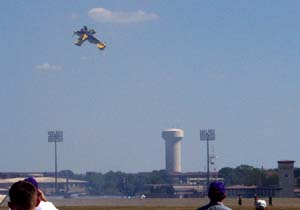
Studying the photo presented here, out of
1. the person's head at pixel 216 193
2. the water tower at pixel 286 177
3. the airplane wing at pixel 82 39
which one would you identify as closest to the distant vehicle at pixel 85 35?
the airplane wing at pixel 82 39

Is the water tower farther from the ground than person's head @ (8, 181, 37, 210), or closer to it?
farther from the ground

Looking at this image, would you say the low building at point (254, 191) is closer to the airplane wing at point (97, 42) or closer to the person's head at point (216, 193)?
the airplane wing at point (97, 42)

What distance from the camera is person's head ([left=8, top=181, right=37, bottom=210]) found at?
6.94m

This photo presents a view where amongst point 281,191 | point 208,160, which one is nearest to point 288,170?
point 281,191

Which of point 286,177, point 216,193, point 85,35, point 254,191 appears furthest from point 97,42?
point 216,193

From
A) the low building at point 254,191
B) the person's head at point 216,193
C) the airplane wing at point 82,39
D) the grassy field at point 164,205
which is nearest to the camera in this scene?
the person's head at point 216,193

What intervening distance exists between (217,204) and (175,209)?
2688 inches

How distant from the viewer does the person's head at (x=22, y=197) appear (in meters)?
6.94

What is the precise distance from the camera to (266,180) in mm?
195250

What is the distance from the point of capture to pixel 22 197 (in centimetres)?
693

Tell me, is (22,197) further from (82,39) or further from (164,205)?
(82,39)

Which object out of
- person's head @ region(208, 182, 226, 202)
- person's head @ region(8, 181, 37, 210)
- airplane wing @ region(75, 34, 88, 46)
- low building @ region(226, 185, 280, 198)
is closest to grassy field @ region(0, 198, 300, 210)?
airplane wing @ region(75, 34, 88, 46)

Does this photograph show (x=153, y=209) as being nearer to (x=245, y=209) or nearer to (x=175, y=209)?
(x=175, y=209)

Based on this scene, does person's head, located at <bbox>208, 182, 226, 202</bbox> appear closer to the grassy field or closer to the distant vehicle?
the grassy field
